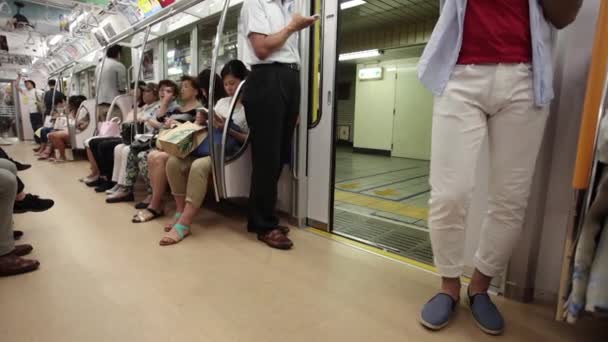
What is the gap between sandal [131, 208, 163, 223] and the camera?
2521mm

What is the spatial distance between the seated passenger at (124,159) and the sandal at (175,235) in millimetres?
1229

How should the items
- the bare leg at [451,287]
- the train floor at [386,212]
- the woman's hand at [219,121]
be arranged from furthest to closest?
the woman's hand at [219,121], the train floor at [386,212], the bare leg at [451,287]

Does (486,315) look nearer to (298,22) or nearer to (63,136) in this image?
(298,22)

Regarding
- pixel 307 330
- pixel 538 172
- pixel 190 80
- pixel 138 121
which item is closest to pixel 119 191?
pixel 138 121

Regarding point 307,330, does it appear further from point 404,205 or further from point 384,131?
point 384,131

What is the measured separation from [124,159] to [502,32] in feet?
10.0

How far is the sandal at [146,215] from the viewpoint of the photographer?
8.27 feet

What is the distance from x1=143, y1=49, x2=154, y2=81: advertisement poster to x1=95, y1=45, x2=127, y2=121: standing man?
2.28ft

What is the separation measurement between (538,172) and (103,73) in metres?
5.14

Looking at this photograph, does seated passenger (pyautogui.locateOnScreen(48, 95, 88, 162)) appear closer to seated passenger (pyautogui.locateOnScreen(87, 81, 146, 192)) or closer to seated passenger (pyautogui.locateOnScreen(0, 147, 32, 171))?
seated passenger (pyautogui.locateOnScreen(87, 81, 146, 192))

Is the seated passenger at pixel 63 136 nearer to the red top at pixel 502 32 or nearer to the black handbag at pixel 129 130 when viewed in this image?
the black handbag at pixel 129 130

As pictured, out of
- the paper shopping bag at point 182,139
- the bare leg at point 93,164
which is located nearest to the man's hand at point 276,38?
the paper shopping bag at point 182,139

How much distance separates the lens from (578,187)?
91cm

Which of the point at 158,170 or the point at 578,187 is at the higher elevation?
the point at 578,187
